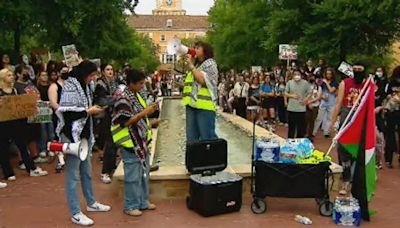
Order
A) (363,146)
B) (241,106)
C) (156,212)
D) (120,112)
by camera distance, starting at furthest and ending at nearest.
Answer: (241,106), (156,212), (363,146), (120,112)

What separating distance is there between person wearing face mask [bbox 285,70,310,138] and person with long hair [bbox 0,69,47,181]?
19.2 feet

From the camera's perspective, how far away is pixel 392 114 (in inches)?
403

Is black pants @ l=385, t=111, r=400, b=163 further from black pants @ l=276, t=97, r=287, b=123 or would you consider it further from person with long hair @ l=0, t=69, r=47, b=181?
black pants @ l=276, t=97, r=287, b=123

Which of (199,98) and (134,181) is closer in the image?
(134,181)

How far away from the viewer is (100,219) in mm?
6734

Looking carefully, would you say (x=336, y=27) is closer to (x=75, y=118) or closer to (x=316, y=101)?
(x=316, y=101)

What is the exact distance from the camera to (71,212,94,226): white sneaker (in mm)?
6455

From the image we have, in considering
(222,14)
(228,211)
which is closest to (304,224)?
(228,211)

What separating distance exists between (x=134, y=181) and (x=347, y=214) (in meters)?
2.58

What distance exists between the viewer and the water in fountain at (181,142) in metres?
9.65

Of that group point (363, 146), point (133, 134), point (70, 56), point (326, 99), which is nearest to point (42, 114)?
point (70, 56)

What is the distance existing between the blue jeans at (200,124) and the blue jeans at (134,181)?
3.39ft

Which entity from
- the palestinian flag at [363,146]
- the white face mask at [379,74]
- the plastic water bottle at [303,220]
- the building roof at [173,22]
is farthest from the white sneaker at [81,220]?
the building roof at [173,22]

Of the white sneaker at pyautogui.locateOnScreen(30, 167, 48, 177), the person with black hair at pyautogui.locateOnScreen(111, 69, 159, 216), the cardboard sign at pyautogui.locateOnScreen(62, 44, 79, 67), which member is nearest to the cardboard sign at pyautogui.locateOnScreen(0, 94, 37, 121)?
the white sneaker at pyautogui.locateOnScreen(30, 167, 48, 177)
